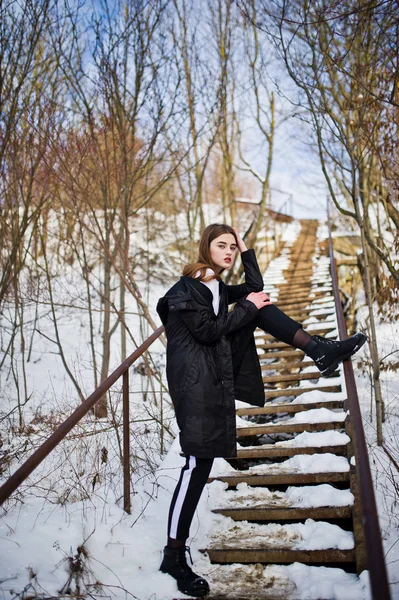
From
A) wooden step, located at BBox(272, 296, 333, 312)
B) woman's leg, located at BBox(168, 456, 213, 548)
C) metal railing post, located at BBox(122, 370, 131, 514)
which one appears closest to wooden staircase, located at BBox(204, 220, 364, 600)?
woman's leg, located at BBox(168, 456, 213, 548)

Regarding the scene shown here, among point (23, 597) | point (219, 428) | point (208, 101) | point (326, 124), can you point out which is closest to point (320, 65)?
point (326, 124)

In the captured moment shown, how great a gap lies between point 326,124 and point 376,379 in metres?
2.66

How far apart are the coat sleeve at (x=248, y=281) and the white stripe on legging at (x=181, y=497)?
1.02m

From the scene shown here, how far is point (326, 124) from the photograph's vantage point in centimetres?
468

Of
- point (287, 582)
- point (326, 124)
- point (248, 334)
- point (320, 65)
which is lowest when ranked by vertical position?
point (287, 582)

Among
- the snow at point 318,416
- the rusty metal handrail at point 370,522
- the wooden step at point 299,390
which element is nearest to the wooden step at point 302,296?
the wooden step at point 299,390

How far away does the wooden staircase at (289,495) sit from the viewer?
239cm

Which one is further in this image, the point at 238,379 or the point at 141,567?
the point at 238,379

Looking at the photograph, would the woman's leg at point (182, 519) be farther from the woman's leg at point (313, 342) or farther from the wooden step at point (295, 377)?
the wooden step at point (295, 377)

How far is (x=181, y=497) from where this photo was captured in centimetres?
222

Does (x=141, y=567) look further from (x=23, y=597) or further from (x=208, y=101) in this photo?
(x=208, y=101)

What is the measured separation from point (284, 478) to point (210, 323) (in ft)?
4.91

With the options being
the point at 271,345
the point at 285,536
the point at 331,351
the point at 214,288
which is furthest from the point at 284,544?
the point at 271,345

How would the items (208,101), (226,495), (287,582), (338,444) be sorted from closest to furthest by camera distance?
1. (287,582)
2. (226,495)
3. (338,444)
4. (208,101)
